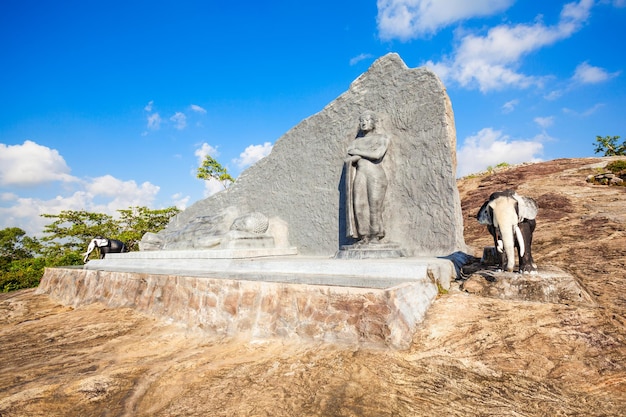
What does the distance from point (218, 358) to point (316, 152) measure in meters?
3.90

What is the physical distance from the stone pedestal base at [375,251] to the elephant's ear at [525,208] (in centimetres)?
154

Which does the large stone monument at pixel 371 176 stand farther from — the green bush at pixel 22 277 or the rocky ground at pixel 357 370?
the green bush at pixel 22 277

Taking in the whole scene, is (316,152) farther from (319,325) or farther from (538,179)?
(538,179)

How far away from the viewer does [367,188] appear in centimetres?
438

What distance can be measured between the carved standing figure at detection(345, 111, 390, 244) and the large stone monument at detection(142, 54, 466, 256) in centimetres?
1

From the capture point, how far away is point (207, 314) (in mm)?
2941

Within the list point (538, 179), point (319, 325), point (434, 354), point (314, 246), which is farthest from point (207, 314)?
point (538, 179)

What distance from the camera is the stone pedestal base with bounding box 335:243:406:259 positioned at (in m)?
4.08

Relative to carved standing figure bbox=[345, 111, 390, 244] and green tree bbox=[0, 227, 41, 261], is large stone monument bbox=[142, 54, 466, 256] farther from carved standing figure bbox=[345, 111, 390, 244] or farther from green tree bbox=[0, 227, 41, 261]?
green tree bbox=[0, 227, 41, 261]

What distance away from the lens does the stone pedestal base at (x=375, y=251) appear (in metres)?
4.08

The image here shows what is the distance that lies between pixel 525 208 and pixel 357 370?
2.23 metres

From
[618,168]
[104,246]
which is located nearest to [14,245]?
[104,246]

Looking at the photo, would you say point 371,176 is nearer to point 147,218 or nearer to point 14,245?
point 147,218

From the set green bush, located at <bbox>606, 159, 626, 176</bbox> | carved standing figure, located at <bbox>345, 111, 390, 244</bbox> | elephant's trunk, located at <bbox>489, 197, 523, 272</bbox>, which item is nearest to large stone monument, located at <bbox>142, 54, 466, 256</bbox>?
carved standing figure, located at <bbox>345, 111, 390, 244</bbox>
